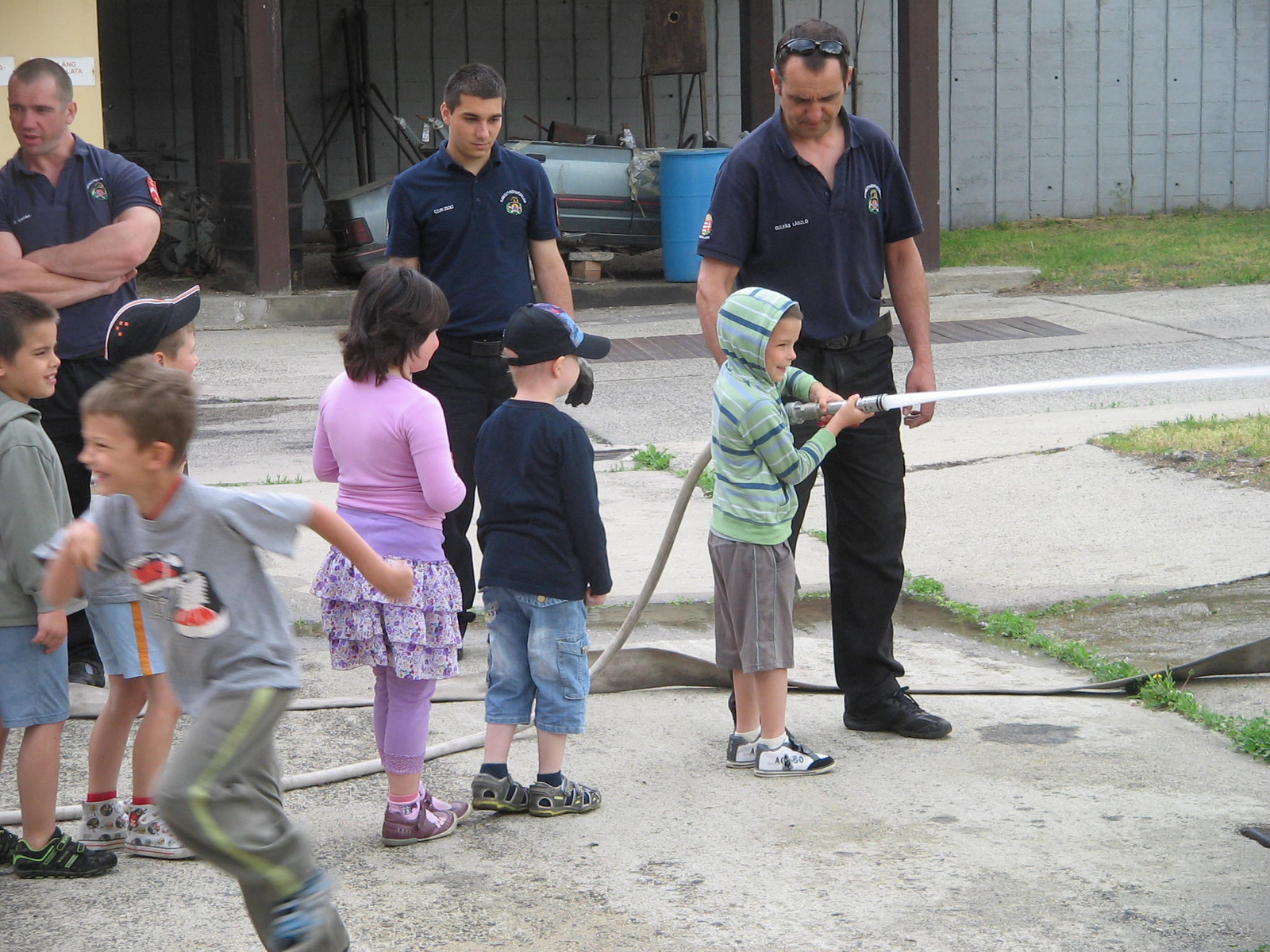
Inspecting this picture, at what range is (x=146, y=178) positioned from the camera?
4.93 meters

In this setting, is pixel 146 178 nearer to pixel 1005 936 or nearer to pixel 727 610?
pixel 727 610

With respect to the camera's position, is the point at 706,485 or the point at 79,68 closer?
the point at 706,485

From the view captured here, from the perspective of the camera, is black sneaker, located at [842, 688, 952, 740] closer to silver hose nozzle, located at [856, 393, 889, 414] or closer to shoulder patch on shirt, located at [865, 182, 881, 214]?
silver hose nozzle, located at [856, 393, 889, 414]

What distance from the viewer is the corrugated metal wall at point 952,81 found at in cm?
1767

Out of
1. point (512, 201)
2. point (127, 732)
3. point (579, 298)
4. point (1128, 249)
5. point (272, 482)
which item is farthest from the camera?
point (1128, 249)

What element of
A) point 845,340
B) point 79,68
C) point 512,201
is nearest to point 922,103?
point 79,68

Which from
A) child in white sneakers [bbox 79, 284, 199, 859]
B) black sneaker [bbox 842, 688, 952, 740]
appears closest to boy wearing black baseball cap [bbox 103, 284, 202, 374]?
child in white sneakers [bbox 79, 284, 199, 859]

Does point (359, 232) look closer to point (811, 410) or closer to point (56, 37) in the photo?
point (56, 37)

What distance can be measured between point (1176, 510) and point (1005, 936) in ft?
12.5

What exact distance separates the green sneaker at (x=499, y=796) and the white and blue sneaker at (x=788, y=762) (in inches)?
25.3

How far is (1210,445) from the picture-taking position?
742 cm

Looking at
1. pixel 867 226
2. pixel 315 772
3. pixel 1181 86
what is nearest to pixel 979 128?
pixel 1181 86

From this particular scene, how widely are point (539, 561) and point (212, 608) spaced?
1077 millimetres

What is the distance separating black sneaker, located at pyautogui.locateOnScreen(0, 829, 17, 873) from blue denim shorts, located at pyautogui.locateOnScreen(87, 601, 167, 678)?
1.40 ft
